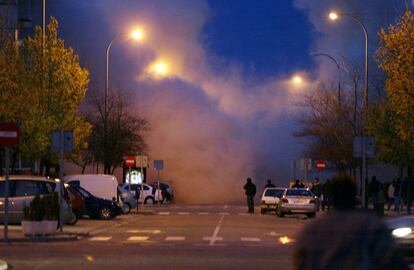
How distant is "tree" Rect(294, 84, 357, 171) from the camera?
57.5 meters

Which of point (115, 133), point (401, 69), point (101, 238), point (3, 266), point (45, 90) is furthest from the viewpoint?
point (115, 133)

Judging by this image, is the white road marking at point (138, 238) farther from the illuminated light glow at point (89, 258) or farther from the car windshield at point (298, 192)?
the car windshield at point (298, 192)

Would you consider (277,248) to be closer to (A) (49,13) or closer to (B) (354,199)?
(B) (354,199)

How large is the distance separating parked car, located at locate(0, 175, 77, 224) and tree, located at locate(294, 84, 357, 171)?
26064 millimetres

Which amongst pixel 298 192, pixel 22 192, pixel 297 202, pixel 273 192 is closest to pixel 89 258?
pixel 22 192

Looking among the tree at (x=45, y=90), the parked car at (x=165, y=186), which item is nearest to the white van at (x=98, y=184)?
the tree at (x=45, y=90)

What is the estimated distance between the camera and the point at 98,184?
43.6 metres

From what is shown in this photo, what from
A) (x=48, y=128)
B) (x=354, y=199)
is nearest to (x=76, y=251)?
(x=354, y=199)

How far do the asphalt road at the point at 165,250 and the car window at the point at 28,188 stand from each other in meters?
2.75

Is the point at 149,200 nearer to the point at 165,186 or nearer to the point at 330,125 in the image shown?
the point at 165,186

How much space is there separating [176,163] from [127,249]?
146ft

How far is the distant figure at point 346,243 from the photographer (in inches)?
268

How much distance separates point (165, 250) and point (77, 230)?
29.2ft

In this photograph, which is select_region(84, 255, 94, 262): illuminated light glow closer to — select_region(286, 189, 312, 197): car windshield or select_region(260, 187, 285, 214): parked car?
select_region(286, 189, 312, 197): car windshield
